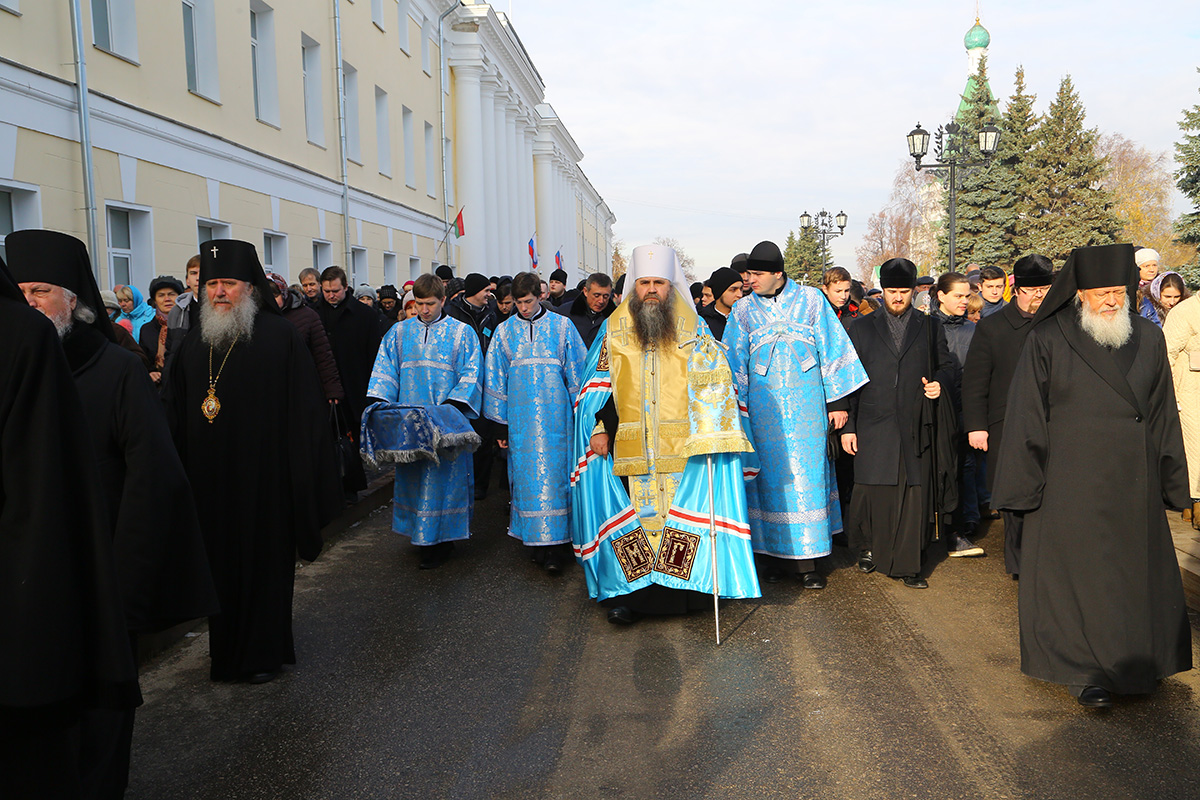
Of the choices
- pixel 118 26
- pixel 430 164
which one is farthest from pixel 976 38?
pixel 118 26

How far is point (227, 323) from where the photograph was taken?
16.8 feet

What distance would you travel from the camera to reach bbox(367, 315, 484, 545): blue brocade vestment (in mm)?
7469

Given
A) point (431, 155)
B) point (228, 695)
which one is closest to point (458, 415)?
point (228, 695)

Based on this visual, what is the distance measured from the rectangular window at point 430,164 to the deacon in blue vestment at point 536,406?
67.2 feet

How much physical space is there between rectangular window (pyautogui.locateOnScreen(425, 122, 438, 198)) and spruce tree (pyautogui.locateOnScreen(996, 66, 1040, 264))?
25.4m

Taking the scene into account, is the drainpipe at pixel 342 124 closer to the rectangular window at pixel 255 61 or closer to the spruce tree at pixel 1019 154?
the rectangular window at pixel 255 61

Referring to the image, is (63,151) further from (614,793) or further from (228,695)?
(614,793)

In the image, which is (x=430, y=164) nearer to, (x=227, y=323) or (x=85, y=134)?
(x=85, y=134)

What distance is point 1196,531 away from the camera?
7355mm

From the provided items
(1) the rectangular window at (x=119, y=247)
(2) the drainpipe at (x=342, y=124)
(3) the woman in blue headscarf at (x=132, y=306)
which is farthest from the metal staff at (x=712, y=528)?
(2) the drainpipe at (x=342, y=124)

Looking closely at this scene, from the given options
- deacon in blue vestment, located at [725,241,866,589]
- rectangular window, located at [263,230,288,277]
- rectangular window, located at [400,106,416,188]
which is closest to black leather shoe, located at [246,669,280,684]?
deacon in blue vestment, located at [725,241,866,589]

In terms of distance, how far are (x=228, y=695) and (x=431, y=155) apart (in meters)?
24.8

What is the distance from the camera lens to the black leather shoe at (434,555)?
7.37m

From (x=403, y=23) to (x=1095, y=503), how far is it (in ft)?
77.5
